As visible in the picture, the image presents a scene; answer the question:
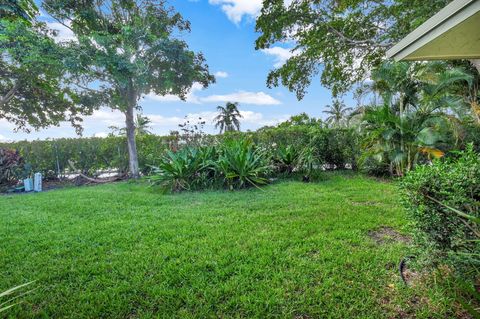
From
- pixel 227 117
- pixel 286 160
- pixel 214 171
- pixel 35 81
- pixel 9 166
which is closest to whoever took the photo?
pixel 214 171

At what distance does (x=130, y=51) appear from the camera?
9.20m

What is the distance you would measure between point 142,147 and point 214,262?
9.07m

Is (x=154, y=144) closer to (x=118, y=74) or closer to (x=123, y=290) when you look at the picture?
(x=118, y=74)

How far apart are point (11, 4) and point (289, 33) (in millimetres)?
10370

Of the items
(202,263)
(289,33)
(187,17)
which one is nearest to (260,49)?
(289,33)

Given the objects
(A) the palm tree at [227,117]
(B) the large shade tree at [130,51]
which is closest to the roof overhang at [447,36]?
(B) the large shade tree at [130,51]

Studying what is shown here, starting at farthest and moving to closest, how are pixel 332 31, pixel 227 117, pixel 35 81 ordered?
pixel 227 117, pixel 35 81, pixel 332 31

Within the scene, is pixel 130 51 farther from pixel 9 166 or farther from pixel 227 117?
pixel 227 117

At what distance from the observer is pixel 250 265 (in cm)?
259

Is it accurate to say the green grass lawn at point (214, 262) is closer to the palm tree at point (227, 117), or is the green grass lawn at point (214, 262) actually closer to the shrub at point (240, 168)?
the shrub at point (240, 168)

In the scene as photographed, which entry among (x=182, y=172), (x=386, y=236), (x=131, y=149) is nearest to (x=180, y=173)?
(x=182, y=172)

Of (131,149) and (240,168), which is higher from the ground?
(131,149)

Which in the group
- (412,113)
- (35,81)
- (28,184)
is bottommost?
(28,184)

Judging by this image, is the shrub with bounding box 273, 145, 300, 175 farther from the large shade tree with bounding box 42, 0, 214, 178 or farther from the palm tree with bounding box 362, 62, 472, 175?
Result: the large shade tree with bounding box 42, 0, 214, 178
